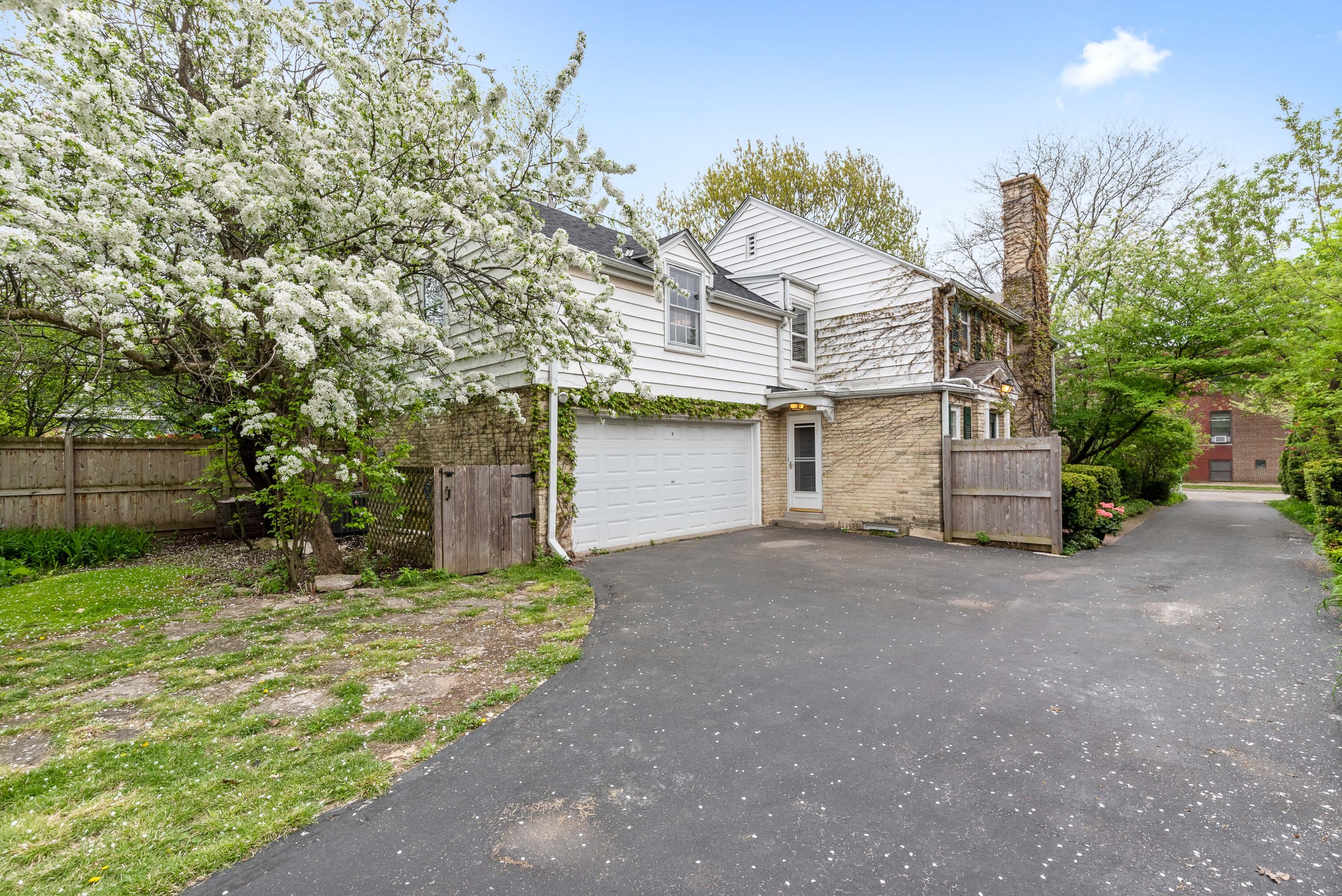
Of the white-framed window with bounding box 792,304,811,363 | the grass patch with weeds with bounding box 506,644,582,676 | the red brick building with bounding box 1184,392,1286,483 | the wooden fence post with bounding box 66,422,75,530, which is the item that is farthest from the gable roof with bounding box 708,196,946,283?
the red brick building with bounding box 1184,392,1286,483

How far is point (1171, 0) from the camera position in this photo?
9.27 metres

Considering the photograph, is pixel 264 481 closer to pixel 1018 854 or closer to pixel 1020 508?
pixel 1018 854

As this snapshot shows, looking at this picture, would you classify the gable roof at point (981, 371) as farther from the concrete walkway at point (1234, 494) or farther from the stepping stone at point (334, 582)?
the concrete walkway at point (1234, 494)

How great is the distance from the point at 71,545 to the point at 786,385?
12524 millimetres

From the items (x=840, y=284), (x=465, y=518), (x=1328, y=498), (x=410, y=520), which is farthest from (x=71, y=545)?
(x=1328, y=498)

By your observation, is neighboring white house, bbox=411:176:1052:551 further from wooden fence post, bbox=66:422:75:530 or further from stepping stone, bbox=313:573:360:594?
wooden fence post, bbox=66:422:75:530

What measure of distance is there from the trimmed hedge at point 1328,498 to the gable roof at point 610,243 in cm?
974

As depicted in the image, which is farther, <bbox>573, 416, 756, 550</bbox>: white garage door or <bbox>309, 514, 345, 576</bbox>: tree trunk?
<bbox>573, 416, 756, 550</bbox>: white garage door

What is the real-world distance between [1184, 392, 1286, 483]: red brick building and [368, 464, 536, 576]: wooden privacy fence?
3499 cm

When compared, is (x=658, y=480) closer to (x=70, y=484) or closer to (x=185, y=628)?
(x=185, y=628)

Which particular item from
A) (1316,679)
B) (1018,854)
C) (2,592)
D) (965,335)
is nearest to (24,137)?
(2,592)

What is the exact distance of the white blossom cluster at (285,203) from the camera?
16.1 ft

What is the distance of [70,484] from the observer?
925cm

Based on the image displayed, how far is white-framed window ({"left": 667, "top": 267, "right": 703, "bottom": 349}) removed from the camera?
1080 cm
